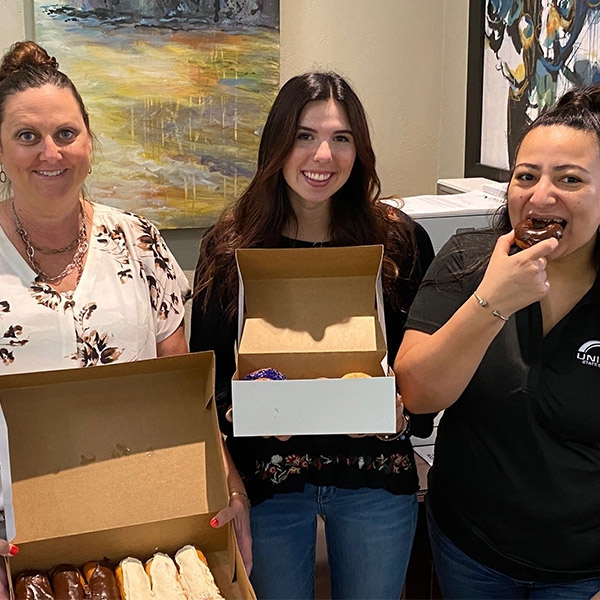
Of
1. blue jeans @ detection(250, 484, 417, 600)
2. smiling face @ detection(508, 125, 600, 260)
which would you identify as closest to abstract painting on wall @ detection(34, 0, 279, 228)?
blue jeans @ detection(250, 484, 417, 600)

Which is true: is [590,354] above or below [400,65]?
below

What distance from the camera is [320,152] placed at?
1.50 m

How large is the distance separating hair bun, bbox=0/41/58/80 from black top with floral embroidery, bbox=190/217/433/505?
53 cm

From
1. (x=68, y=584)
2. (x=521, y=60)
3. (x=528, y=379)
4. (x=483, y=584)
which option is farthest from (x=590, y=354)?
(x=521, y=60)

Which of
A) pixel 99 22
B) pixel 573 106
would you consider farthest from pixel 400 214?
pixel 99 22

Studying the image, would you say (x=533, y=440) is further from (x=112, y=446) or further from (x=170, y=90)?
(x=170, y=90)

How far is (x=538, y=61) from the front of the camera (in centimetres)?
253

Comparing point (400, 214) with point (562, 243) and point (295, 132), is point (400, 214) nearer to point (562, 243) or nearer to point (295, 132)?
point (295, 132)

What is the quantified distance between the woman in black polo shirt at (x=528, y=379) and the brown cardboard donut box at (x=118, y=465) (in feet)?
1.26

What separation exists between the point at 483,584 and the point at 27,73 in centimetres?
123

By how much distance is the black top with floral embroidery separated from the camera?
1485 mm

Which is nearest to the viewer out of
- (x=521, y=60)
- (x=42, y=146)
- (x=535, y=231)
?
(x=535, y=231)

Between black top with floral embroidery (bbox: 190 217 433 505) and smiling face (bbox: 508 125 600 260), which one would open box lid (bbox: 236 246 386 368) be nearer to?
black top with floral embroidery (bbox: 190 217 433 505)

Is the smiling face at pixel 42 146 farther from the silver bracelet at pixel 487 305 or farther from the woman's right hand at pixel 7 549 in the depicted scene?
the silver bracelet at pixel 487 305
